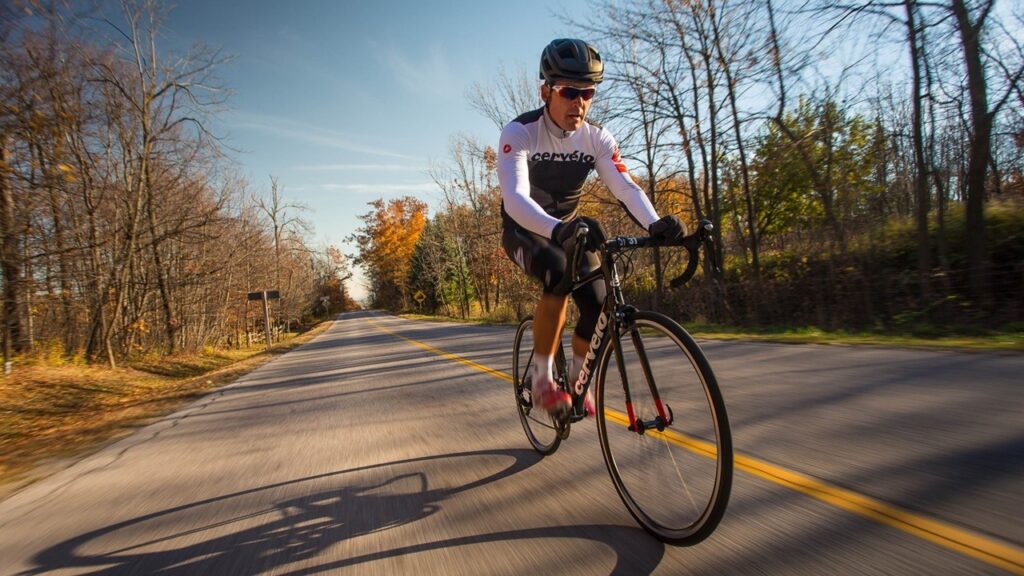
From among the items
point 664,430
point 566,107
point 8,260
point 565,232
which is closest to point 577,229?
point 565,232

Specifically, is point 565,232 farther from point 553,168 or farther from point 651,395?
point 553,168

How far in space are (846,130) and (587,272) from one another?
13352mm

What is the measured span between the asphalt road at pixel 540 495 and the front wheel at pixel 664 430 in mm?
135

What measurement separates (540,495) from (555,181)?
1866 millimetres

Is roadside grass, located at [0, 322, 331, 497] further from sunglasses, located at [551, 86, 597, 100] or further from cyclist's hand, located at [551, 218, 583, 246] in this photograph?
sunglasses, located at [551, 86, 597, 100]

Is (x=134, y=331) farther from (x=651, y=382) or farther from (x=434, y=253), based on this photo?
(x=434, y=253)

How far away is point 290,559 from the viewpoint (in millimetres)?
2264

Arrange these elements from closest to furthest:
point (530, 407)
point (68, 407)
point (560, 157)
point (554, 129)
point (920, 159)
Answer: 1. point (554, 129)
2. point (560, 157)
3. point (530, 407)
4. point (68, 407)
5. point (920, 159)

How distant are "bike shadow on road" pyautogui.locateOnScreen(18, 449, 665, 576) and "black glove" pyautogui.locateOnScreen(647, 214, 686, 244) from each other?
50.3 inches

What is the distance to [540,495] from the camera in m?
2.71

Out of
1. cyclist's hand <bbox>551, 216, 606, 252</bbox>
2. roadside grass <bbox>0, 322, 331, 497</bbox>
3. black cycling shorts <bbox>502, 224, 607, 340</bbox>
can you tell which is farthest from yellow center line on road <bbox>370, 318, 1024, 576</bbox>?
roadside grass <bbox>0, 322, 331, 497</bbox>

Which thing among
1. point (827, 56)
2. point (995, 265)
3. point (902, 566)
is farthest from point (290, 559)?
point (827, 56)

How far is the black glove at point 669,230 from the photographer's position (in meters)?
2.22

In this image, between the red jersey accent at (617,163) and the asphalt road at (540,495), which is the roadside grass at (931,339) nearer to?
the asphalt road at (540,495)
